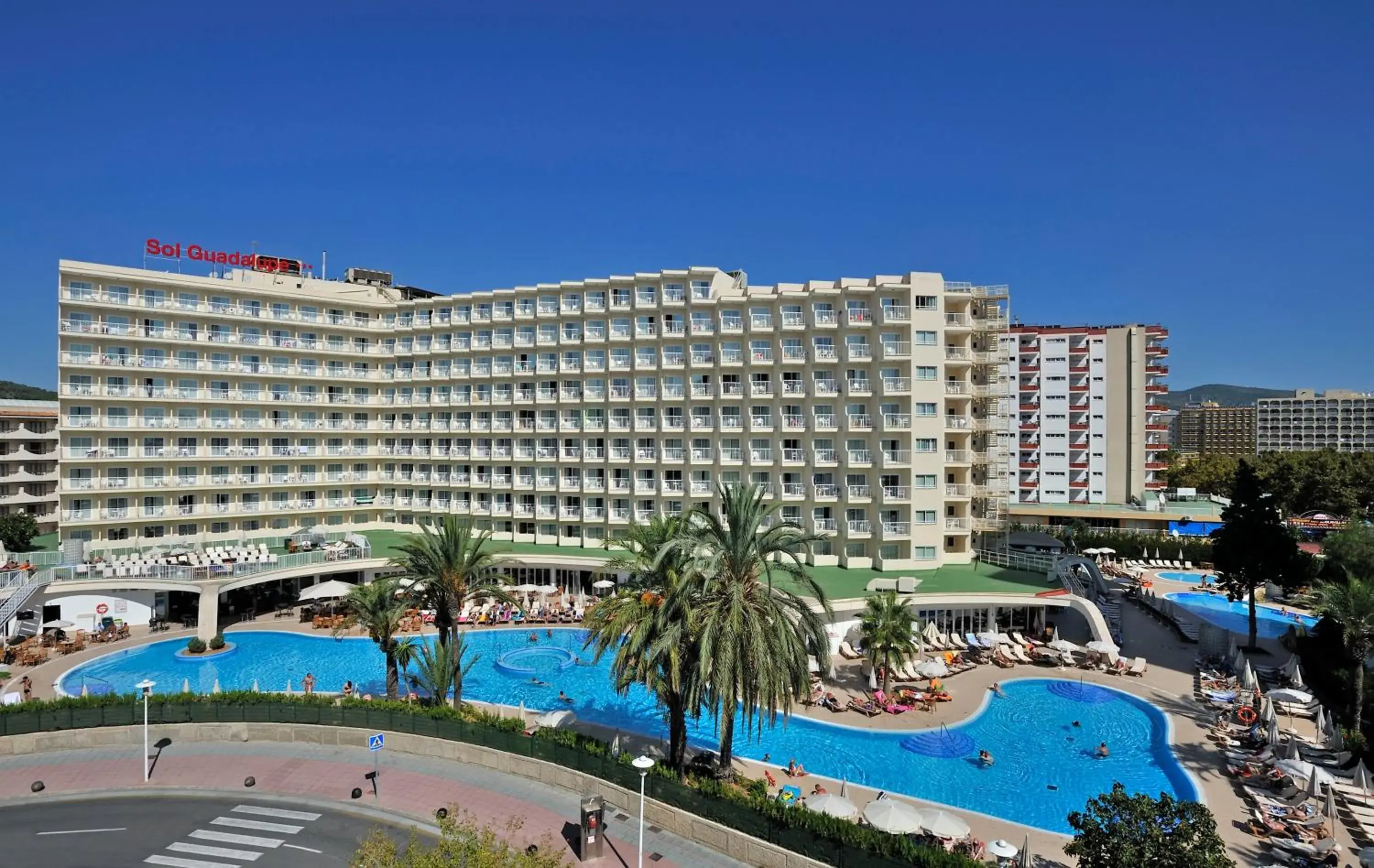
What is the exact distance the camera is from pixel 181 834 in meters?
22.2

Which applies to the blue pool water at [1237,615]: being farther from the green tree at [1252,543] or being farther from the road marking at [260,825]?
the road marking at [260,825]

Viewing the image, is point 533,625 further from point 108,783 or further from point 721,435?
point 108,783

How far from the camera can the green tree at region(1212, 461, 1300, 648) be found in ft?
135

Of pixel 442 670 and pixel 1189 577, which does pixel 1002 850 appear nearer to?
pixel 442 670

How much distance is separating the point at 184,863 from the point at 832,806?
18.7 m

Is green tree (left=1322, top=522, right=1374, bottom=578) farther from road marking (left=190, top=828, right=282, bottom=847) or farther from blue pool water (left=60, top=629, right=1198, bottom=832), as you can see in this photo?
road marking (left=190, top=828, right=282, bottom=847)

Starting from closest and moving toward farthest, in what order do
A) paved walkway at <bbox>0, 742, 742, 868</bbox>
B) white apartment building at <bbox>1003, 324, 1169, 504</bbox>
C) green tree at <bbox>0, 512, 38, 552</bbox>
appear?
1. paved walkway at <bbox>0, 742, 742, 868</bbox>
2. green tree at <bbox>0, 512, 38, 552</bbox>
3. white apartment building at <bbox>1003, 324, 1169, 504</bbox>

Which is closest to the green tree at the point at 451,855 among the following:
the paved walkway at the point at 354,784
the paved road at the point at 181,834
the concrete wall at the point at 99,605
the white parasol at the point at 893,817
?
the paved walkway at the point at 354,784

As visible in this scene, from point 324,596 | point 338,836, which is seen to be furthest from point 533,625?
point 338,836

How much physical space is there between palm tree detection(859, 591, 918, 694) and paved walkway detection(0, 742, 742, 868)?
15999mm

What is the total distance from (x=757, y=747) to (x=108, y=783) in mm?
23691

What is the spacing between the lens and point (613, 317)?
2323 inches

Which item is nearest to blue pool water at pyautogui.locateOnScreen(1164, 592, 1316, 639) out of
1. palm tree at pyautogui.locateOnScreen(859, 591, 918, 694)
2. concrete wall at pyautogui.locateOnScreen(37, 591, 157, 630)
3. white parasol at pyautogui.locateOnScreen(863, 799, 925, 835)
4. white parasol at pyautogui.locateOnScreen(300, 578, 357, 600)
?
palm tree at pyautogui.locateOnScreen(859, 591, 918, 694)

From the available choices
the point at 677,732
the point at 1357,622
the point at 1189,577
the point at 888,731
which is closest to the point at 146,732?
the point at 677,732
